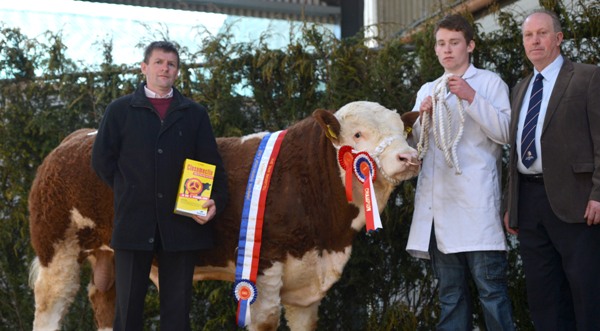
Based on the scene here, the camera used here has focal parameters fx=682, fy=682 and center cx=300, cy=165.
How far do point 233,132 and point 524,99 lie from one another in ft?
7.28

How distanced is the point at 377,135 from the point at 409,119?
318 millimetres

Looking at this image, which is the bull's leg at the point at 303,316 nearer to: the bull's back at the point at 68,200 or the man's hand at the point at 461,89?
the bull's back at the point at 68,200

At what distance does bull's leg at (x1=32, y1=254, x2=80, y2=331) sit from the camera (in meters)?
4.52

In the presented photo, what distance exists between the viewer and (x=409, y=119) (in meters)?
4.09

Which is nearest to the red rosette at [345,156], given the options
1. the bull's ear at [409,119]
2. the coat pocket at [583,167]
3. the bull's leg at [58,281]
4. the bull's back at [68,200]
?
the bull's ear at [409,119]

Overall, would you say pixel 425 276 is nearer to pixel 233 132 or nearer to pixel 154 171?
pixel 233 132

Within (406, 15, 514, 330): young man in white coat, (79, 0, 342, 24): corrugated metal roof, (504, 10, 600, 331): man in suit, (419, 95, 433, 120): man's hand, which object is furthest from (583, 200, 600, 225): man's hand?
(79, 0, 342, 24): corrugated metal roof

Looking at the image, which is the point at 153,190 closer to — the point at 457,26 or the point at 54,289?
the point at 54,289

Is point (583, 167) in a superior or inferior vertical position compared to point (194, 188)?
superior

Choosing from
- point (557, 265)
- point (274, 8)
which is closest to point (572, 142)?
point (557, 265)

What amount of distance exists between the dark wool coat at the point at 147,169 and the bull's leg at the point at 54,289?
949 mm

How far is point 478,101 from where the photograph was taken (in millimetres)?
3756

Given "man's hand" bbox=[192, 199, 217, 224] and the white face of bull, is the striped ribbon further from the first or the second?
the white face of bull

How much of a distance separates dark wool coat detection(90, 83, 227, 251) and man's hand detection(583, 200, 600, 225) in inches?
77.0
